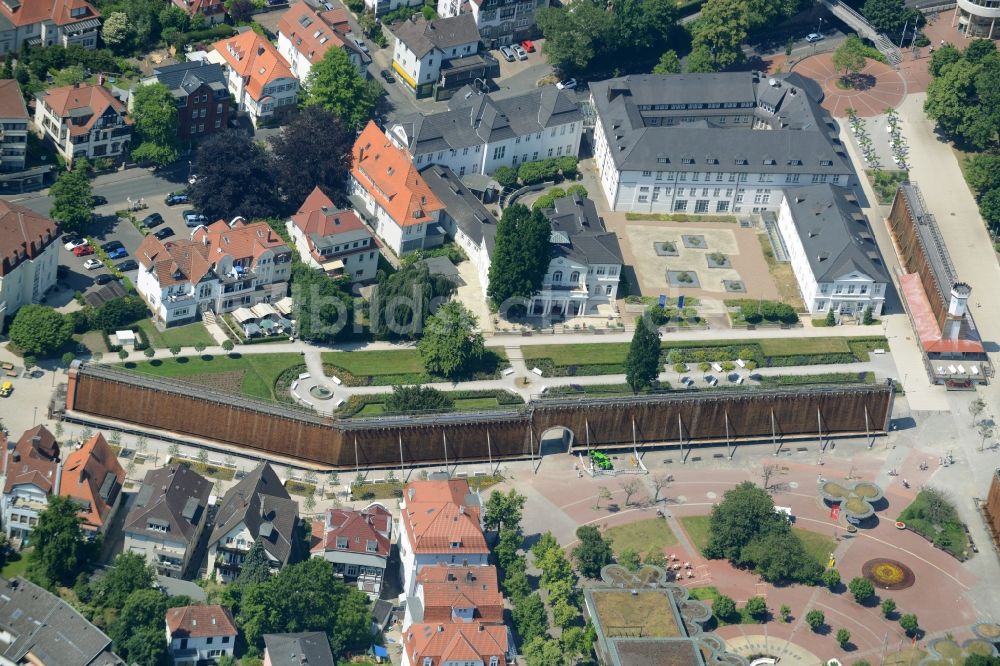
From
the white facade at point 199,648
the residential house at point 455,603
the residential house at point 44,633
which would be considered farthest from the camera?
the residential house at point 455,603

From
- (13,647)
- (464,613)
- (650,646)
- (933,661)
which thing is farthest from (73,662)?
(933,661)

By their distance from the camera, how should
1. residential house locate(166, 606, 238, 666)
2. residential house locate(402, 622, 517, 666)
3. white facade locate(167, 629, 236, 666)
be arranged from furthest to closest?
1. white facade locate(167, 629, 236, 666)
2. residential house locate(166, 606, 238, 666)
3. residential house locate(402, 622, 517, 666)

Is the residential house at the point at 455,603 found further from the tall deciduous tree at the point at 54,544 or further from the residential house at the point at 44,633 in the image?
the tall deciduous tree at the point at 54,544

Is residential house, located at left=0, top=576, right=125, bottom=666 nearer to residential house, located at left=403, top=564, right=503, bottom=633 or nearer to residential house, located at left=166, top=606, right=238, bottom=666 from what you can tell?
residential house, located at left=166, top=606, right=238, bottom=666

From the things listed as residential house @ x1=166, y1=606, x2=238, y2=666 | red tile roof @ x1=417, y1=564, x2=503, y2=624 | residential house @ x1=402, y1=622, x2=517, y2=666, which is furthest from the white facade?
red tile roof @ x1=417, y1=564, x2=503, y2=624

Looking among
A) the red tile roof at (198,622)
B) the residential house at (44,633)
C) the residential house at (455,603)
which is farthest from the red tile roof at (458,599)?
the residential house at (44,633)

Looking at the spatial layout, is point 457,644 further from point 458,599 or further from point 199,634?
point 199,634
